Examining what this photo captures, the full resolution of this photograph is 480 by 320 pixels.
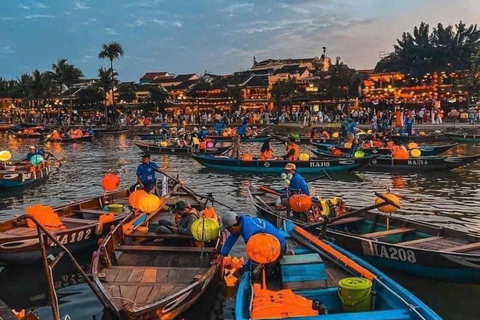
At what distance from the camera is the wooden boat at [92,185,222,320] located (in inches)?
287

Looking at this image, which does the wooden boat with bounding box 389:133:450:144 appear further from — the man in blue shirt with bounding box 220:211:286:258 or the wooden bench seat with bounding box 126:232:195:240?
the man in blue shirt with bounding box 220:211:286:258

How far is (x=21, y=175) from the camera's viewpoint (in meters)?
21.6

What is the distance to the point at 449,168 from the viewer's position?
25.0 metres

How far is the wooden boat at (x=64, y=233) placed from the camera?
10.4 metres

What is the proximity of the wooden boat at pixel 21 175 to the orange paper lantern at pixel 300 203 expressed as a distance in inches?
553

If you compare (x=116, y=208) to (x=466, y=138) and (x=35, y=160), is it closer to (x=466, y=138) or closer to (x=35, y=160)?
(x=35, y=160)

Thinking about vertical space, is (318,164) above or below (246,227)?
below

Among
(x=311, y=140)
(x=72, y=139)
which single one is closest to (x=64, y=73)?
(x=72, y=139)

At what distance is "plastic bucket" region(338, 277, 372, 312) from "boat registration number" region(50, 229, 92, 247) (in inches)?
253

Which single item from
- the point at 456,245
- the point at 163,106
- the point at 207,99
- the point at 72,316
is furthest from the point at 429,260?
the point at 207,99

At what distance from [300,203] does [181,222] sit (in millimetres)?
2967

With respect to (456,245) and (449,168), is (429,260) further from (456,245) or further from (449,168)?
(449,168)

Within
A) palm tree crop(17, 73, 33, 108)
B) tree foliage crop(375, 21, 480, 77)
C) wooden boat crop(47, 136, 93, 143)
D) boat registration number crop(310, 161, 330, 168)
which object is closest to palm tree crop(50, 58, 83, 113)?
palm tree crop(17, 73, 33, 108)

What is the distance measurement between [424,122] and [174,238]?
45.7 metres
